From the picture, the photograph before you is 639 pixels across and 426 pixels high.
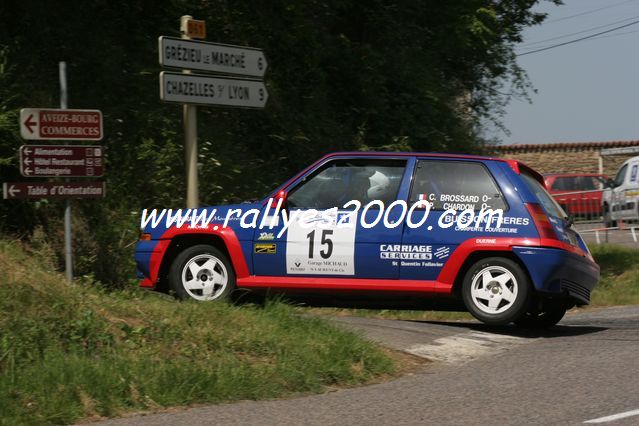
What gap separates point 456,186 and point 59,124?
3.85m

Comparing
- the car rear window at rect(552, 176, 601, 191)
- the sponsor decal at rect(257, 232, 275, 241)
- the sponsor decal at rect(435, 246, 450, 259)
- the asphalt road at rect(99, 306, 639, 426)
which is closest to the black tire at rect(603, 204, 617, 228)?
the car rear window at rect(552, 176, 601, 191)

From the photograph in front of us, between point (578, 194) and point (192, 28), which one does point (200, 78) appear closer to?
point (192, 28)

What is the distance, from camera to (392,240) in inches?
409

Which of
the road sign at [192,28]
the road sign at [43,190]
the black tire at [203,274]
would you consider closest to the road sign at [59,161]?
the road sign at [43,190]

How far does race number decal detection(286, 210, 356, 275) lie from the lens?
10.5 metres

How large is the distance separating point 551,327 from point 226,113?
7.66 m

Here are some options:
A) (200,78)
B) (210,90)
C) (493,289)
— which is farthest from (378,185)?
(200,78)

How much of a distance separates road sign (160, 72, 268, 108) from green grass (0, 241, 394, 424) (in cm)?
308

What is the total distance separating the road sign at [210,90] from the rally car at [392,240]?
5.04 feet

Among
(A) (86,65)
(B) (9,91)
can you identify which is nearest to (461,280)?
(B) (9,91)

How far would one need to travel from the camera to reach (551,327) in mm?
11422

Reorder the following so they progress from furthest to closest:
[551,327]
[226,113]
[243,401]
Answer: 1. [226,113]
2. [551,327]
3. [243,401]

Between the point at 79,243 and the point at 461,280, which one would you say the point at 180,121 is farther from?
the point at 461,280

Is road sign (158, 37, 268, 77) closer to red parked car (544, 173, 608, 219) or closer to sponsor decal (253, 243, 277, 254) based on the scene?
sponsor decal (253, 243, 277, 254)
